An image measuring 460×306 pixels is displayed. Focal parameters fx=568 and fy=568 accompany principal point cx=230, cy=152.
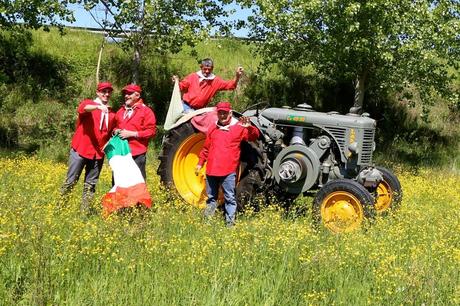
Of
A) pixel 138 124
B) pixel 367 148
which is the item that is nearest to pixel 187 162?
pixel 138 124

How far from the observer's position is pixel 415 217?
6.46 m

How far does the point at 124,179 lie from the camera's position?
633 centimetres

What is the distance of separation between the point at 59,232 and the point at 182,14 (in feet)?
31.8

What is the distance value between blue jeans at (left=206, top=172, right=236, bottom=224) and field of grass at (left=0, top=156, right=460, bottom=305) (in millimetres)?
630

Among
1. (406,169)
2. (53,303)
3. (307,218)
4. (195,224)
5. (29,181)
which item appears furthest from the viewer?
(406,169)

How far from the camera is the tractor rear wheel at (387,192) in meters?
7.55

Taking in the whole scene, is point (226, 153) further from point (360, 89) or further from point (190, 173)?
point (360, 89)

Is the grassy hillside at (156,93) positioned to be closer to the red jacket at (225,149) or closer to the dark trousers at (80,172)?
the dark trousers at (80,172)

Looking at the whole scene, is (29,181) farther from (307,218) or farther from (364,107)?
(364,107)

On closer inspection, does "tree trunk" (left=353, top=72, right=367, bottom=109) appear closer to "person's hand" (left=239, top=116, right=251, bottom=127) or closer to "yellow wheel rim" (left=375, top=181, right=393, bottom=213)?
"yellow wheel rim" (left=375, top=181, right=393, bottom=213)

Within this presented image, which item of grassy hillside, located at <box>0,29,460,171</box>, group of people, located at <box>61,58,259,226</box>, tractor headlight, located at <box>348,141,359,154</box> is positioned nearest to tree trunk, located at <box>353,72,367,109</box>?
grassy hillside, located at <box>0,29,460,171</box>

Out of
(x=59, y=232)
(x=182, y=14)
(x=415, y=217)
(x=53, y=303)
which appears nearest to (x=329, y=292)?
(x=53, y=303)

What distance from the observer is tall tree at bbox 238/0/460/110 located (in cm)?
1249

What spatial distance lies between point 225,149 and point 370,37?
7.55 metres
